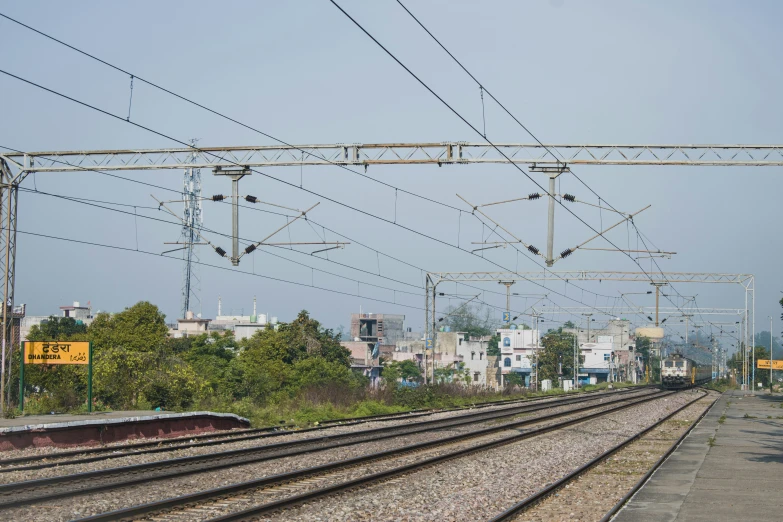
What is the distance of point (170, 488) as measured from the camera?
13.9 metres

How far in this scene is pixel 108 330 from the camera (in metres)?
74.2

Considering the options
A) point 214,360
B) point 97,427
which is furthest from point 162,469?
point 214,360

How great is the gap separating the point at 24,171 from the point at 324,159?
357 inches

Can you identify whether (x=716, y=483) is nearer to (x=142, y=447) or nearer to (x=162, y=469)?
(x=162, y=469)


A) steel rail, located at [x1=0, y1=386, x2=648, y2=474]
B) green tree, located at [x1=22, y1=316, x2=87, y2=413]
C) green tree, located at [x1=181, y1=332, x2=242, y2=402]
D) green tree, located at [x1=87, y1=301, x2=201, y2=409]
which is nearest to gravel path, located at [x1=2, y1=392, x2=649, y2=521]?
steel rail, located at [x1=0, y1=386, x2=648, y2=474]

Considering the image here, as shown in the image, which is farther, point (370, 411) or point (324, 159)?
point (370, 411)

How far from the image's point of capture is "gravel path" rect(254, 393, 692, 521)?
1248 centimetres

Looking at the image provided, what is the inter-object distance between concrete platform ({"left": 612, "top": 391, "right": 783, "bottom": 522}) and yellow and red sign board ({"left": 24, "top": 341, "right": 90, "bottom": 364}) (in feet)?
58.4

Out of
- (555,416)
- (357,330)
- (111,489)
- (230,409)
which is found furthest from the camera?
(357,330)

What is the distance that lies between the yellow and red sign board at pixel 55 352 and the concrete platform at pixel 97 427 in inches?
98.7

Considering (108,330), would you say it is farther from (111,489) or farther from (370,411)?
(111,489)

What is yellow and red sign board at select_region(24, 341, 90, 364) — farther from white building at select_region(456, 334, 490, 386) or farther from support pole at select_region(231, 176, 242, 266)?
white building at select_region(456, 334, 490, 386)

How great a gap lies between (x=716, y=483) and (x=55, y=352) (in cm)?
2010

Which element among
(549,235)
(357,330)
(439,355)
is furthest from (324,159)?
(357,330)
